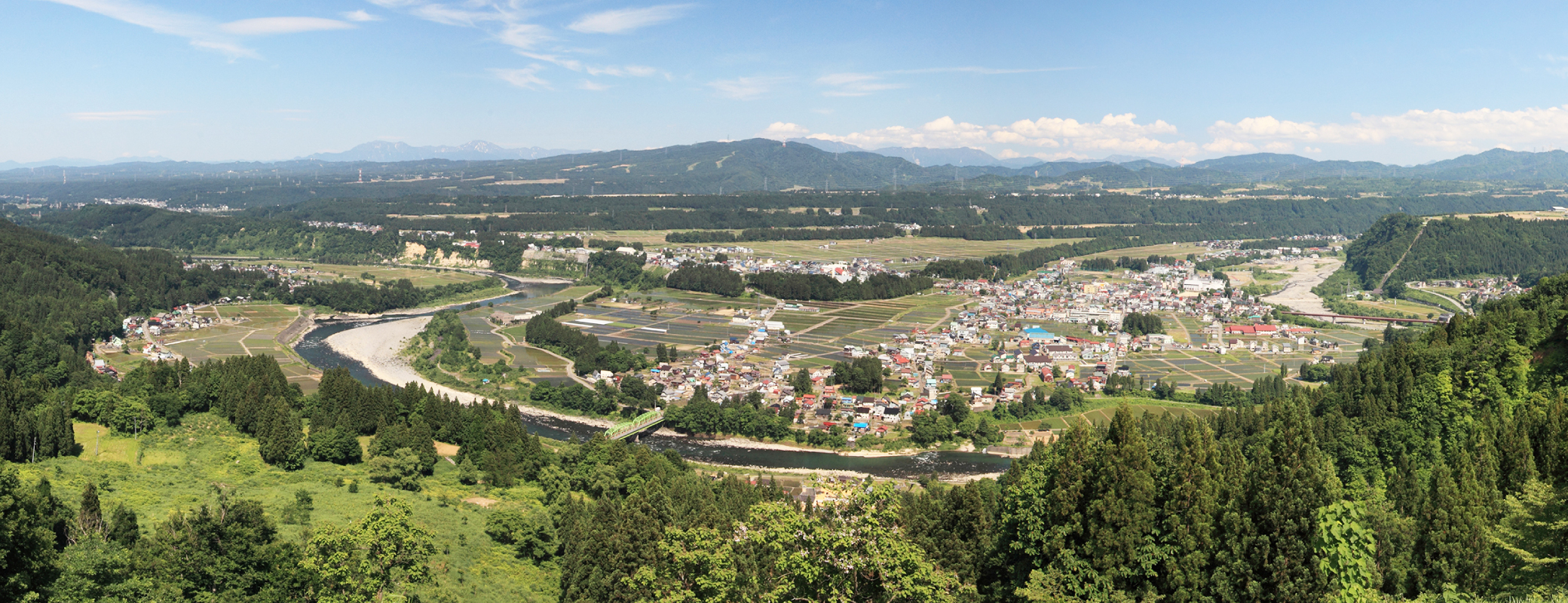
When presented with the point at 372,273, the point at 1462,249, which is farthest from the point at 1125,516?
the point at 1462,249

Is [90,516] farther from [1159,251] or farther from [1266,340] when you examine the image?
[1159,251]

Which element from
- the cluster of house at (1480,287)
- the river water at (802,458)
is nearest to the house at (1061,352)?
the river water at (802,458)

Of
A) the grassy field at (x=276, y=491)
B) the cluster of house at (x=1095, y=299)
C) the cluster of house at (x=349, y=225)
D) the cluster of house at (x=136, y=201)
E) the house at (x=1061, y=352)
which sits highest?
the cluster of house at (x=136, y=201)

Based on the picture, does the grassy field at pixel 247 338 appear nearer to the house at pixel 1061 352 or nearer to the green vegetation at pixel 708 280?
the green vegetation at pixel 708 280

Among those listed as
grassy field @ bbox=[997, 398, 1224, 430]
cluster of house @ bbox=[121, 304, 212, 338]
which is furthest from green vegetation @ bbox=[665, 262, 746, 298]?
grassy field @ bbox=[997, 398, 1224, 430]

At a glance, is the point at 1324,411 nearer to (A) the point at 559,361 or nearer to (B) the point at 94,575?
(B) the point at 94,575

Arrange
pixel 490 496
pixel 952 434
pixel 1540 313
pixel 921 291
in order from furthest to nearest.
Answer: pixel 921 291
pixel 952 434
pixel 1540 313
pixel 490 496

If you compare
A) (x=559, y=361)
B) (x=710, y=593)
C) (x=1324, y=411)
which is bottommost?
(x=559, y=361)

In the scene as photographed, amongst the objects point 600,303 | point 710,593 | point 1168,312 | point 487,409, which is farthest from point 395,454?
point 1168,312
